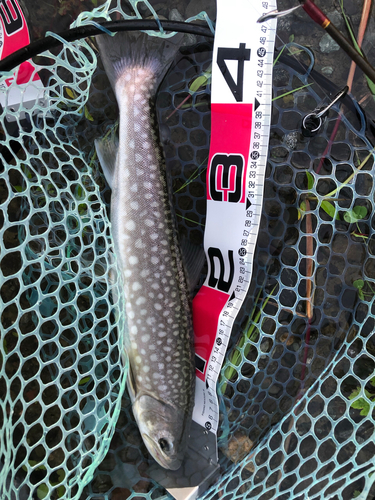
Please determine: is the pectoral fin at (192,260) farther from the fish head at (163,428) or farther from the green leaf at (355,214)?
the green leaf at (355,214)

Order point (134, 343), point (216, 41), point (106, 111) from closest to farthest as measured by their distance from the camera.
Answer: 1. point (216, 41)
2. point (134, 343)
3. point (106, 111)

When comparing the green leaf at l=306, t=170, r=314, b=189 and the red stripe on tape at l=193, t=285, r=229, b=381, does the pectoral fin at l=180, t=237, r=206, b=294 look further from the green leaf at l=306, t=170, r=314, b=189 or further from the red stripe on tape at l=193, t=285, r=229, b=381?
the green leaf at l=306, t=170, r=314, b=189

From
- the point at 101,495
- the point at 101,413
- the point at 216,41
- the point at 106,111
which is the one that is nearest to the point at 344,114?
the point at 216,41

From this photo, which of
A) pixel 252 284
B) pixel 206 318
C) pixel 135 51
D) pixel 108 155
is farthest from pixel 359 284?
pixel 135 51

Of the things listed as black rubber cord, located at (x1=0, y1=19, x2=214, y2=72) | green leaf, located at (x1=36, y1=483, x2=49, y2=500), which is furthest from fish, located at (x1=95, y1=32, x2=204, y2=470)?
green leaf, located at (x1=36, y1=483, x2=49, y2=500)

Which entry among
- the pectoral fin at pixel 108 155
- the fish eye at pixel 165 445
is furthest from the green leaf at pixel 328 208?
the fish eye at pixel 165 445

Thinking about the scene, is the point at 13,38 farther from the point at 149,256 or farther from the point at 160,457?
the point at 160,457

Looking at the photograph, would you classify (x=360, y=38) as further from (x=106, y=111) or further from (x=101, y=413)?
(x=101, y=413)
